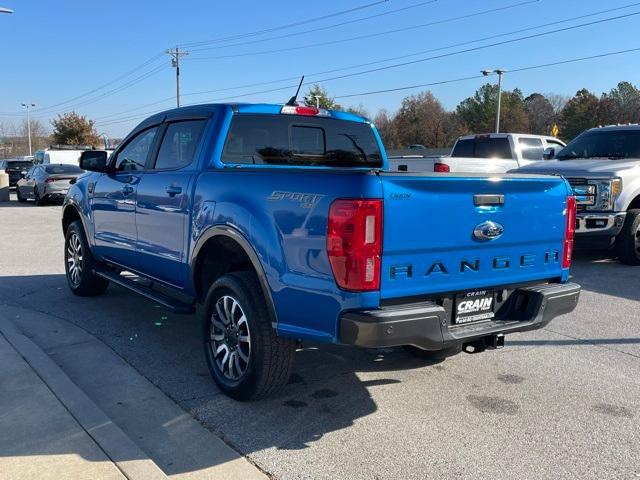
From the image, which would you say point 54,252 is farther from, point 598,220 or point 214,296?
point 598,220

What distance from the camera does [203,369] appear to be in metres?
4.70

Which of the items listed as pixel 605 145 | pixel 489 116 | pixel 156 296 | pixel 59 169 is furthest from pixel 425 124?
pixel 156 296

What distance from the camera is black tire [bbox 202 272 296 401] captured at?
3750mm

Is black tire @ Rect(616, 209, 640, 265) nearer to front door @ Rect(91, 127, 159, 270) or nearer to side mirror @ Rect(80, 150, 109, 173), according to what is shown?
front door @ Rect(91, 127, 159, 270)

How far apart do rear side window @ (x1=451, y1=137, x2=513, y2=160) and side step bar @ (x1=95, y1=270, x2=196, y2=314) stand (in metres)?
11.0

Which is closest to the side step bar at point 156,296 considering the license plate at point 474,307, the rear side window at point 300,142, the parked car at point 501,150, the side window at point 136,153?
the side window at point 136,153

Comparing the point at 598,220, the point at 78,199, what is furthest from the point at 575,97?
the point at 78,199

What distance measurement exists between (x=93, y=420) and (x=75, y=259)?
3808 mm

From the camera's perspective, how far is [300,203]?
337 centimetres

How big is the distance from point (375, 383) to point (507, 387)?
947 mm

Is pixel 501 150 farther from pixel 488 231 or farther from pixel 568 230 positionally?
pixel 488 231

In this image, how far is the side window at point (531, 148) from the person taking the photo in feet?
48.3

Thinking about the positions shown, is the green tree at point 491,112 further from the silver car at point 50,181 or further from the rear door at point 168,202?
the rear door at point 168,202

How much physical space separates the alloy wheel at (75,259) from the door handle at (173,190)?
2539 mm
